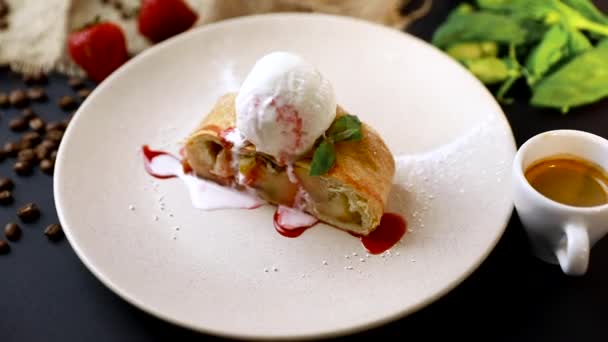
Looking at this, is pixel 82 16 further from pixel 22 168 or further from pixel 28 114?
pixel 22 168

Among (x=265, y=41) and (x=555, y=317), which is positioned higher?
(x=265, y=41)

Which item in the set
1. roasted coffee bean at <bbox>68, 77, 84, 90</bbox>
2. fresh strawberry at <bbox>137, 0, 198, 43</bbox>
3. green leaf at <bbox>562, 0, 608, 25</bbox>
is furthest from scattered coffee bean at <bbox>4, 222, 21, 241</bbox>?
green leaf at <bbox>562, 0, 608, 25</bbox>

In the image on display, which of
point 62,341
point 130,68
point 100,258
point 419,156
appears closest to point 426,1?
point 419,156

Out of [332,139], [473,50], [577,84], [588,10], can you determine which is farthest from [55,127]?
[588,10]

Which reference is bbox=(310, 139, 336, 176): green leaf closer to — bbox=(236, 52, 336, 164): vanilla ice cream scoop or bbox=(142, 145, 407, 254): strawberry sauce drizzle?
bbox=(236, 52, 336, 164): vanilla ice cream scoop

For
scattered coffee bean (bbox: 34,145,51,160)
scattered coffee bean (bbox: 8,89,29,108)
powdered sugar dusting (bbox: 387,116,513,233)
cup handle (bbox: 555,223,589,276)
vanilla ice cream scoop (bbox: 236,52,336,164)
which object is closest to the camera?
cup handle (bbox: 555,223,589,276)

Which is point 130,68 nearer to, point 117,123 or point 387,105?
point 117,123
